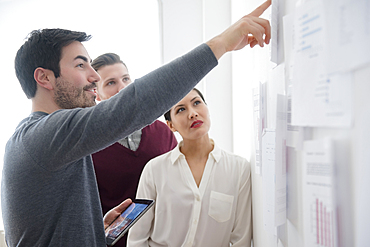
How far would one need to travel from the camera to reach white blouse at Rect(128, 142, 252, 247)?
46.4 inches

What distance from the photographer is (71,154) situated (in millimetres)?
669

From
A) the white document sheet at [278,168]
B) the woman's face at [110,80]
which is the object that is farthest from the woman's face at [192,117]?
the white document sheet at [278,168]

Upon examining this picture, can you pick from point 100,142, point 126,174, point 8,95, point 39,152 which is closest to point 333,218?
point 100,142

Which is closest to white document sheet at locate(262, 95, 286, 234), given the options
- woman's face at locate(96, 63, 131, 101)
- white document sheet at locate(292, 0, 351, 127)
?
white document sheet at locate(292, 0, 351, 127)

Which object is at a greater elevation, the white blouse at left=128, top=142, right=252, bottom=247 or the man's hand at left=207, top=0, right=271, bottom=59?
the man's hand at left=207, top=0, right=271, bottom=59

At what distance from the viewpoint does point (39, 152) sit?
70 centimetres

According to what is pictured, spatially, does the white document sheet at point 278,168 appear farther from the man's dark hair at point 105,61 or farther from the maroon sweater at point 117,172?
the man's dark hair at point 105,61

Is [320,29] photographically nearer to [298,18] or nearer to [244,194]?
[298,18]

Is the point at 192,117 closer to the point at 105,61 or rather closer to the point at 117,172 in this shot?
the point at 117,172

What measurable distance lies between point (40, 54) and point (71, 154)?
1.43 feet

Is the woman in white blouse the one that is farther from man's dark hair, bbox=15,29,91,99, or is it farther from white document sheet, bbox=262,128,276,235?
man's dark hair, bbox=15,29,91,99

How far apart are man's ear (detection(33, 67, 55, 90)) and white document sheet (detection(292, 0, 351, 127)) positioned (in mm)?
782

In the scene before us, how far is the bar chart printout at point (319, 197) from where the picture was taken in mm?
365

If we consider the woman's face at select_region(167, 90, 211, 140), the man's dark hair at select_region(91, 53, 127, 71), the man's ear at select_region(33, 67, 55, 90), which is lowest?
the woman's face at select_region(167, 90, 211, 140)
